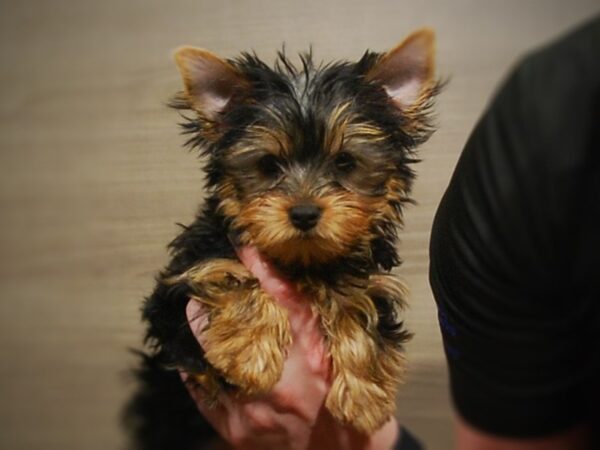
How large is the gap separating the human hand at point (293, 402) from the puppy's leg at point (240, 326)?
21 millimetres

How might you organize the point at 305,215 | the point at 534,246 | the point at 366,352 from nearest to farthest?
1. the point at 534,246
2. the point at 305,215
3. the point at 366,352

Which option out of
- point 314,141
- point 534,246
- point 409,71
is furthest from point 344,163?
point 534,246

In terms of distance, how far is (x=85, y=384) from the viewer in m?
1.66

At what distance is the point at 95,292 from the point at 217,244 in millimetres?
447

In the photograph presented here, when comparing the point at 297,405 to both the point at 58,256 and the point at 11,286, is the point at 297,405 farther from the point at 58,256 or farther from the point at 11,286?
the point at 11,286

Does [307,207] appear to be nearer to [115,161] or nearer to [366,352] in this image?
[366,352]

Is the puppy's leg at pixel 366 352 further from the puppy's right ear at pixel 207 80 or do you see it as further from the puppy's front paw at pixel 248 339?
the puppy's right ear at pixel 207 80

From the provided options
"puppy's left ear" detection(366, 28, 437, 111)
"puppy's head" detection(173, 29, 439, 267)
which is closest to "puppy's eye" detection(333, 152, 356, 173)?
"puppy's head" detection(173, 29, 439, 267)

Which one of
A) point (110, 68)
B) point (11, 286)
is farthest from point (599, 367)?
point (11, 286)

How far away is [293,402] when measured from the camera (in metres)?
1.27

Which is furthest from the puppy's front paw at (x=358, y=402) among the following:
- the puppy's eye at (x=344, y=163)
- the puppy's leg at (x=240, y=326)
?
the puppy's eye at (x=344, y=163)

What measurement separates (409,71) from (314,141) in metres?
0.19

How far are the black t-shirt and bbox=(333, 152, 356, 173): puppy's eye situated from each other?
0.34 m

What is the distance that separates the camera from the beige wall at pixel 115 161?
1243 mm
